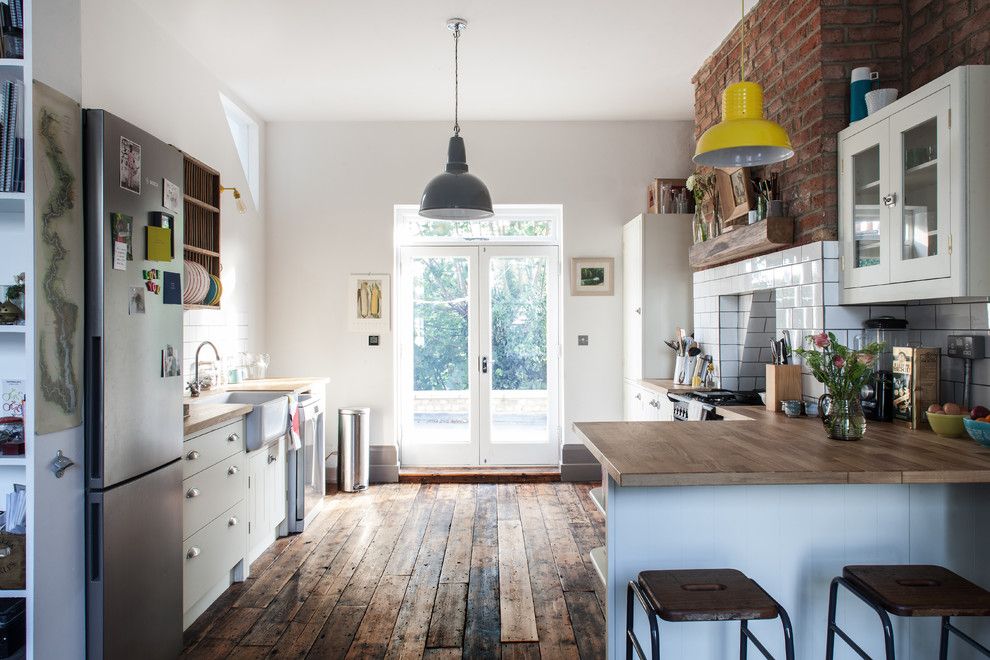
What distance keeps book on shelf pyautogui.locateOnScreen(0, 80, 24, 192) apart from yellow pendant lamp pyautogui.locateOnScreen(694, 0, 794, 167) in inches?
88.5

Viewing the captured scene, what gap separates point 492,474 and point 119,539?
3524mm

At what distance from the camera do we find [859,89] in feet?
9.32

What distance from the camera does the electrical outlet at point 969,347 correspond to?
7.83ft

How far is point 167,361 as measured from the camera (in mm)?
2549

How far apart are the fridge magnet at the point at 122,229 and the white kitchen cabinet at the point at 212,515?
0.91m

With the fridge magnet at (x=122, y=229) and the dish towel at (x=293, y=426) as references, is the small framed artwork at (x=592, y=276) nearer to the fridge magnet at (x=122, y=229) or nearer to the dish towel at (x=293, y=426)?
the dish towel at (x=293, y=426)

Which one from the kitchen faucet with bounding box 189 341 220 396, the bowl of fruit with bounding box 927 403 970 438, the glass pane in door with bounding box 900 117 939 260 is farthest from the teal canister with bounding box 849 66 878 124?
the kitchen faucet with bounding box 189 341 220 396

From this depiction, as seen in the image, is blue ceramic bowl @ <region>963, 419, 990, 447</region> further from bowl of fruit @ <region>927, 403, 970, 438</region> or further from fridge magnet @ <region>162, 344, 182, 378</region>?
fridge magnet @ <region>162, 344, 182, 378</region>

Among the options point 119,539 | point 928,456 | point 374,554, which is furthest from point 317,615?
point 928,456

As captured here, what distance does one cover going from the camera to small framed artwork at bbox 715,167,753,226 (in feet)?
11.6

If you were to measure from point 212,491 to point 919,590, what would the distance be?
280cm

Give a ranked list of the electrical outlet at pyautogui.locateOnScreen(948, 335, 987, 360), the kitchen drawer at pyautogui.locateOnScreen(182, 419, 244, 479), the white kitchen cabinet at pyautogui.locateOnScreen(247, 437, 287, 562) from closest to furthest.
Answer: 1. the electrical outlet at pyautogui.locateOnScreen(948, 335, 987, 360)
2. the kitchen drawer at pyautogui.locateOnScreen(182, 419, 244, 479)
3. the white kitchen cabinet at pyautogui.locateOnScreen(247, 437, 287, 562)

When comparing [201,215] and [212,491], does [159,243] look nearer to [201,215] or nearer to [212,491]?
[212,491]

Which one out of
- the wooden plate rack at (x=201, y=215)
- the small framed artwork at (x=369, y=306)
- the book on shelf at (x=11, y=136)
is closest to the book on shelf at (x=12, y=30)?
the book on shelf at (x=11, y=136)
